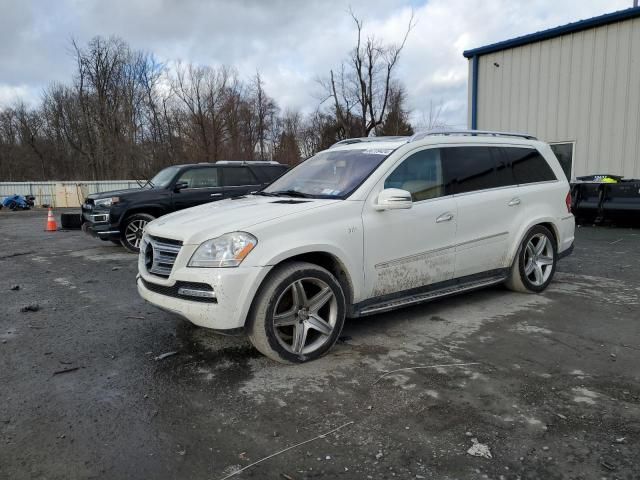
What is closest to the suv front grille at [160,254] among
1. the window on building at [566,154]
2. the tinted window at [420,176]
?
the tinted window at [420,176]

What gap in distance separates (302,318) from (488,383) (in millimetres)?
1419

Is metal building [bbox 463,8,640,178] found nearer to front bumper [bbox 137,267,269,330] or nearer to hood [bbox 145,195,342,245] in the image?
hood [bbox 145,195,342,245]

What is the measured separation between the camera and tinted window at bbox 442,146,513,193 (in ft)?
16.0

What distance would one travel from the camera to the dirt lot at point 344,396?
8.30 ft

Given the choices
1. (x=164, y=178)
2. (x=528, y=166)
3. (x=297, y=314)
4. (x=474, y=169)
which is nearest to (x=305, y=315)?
(x=297, y=314)

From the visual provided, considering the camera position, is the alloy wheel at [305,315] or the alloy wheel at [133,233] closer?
the alloy wheel at [305,315]

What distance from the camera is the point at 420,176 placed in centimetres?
464

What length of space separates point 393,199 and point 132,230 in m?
7.15

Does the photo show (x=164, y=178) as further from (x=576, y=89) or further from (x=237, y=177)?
(x=576, y=89)

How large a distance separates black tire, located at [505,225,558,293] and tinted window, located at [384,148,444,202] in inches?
57.3

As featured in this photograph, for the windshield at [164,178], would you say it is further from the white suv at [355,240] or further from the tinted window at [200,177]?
the white suv at [355,240]

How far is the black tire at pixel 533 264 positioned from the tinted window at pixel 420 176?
1456 mm

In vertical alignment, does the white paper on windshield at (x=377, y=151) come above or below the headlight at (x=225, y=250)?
above

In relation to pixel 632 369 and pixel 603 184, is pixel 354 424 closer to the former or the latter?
pixel 632 369
